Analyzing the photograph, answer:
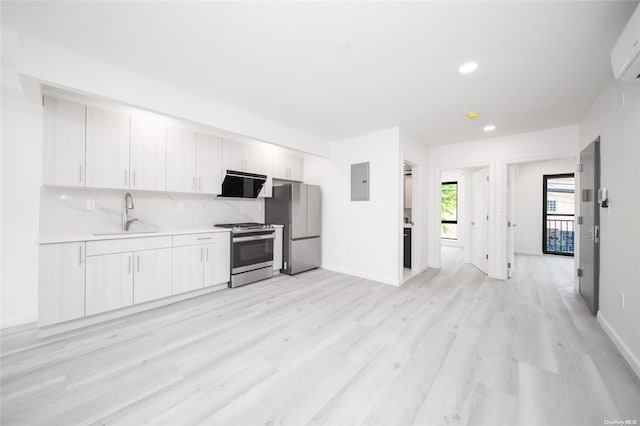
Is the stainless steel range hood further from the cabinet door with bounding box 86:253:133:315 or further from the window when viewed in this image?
the window

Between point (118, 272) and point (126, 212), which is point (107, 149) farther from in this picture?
point (118, 272)

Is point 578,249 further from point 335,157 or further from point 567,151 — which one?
point 335,157

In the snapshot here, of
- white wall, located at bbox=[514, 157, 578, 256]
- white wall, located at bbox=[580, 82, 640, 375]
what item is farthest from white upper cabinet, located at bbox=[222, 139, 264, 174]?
white wall, located at bbox=[514, 157, 578, 256]

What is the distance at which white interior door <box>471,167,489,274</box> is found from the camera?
14.6 feet

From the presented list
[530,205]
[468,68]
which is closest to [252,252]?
[468,68]

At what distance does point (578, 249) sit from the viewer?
338 cm

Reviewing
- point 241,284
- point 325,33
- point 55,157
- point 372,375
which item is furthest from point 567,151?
point 55,157

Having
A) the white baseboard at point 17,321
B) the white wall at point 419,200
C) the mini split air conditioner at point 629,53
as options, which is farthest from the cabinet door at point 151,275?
the mini split air conditioner at point 629,53

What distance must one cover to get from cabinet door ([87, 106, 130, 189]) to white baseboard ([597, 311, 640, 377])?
503 cm

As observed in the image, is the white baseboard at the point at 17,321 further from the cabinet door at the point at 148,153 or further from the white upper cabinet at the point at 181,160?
the white upper cabinet at the point at 181,160

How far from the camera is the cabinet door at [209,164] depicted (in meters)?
3.55

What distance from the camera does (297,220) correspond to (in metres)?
4.44

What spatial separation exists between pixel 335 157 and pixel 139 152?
3136mm

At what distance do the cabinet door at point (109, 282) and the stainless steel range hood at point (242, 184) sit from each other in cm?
159
